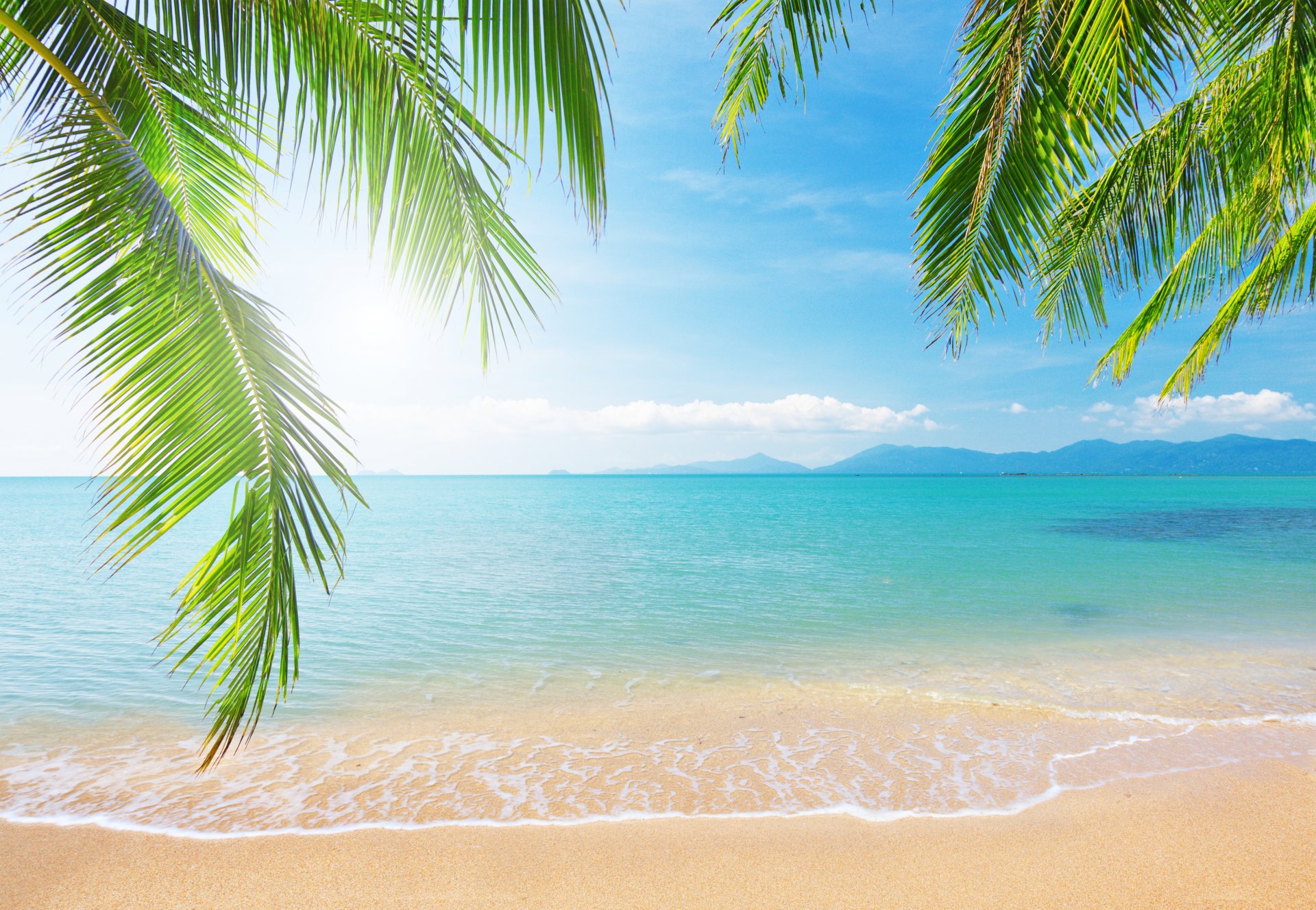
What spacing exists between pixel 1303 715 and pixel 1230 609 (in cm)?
683

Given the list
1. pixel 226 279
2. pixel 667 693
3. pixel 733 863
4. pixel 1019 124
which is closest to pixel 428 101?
pixel 226 279

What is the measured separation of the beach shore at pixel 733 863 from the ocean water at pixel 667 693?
25 cm

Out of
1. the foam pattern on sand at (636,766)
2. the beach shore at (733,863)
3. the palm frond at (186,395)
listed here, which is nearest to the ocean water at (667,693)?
the foam pattern on sand at (636,766)

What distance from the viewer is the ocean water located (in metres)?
4.58

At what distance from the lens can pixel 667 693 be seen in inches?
276

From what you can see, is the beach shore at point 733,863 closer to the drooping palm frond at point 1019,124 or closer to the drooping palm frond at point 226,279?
the drooping palm frond at point 226,279

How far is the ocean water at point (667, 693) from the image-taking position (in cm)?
458

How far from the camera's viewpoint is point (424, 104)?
2.26 metres

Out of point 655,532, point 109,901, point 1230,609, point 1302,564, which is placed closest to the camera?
point 109,901

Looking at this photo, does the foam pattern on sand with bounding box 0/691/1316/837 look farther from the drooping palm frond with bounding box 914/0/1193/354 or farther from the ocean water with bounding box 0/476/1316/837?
the drooping palm frond with bounding box 914/0/1193/354

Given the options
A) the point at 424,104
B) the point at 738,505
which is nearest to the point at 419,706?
the point at 424,104

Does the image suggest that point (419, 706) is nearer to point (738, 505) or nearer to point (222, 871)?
point (222, 871)

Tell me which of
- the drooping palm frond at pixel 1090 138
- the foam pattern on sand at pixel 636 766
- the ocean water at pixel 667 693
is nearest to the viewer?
the drooping palm frond at pixel 1090 138

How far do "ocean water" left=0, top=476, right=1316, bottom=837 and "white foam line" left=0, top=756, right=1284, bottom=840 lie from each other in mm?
30
